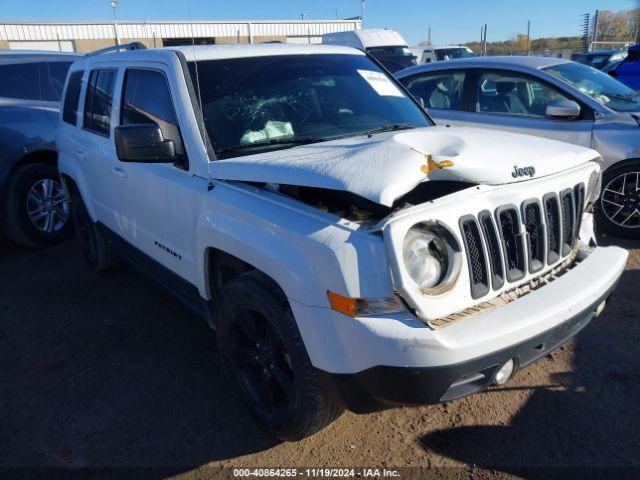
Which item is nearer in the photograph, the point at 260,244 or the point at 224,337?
the point at 260,244

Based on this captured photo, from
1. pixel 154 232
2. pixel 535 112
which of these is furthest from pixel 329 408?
pixel 535 112

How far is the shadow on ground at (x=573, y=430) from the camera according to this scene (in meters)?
Answer: 2.50

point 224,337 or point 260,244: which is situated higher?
point 260,244

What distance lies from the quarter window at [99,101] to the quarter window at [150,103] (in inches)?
13.3

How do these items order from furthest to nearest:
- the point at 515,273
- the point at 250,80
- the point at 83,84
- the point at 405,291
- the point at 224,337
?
the point at 83,84 < the point at 250,80 < the point at 224,337 < the point at 515,273 < the point at 405,291

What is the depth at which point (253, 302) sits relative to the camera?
2.47m

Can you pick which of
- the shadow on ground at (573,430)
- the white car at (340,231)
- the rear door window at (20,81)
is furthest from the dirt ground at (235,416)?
the rear door window at (20,81)

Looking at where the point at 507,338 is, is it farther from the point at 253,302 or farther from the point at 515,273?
the point at 253,302

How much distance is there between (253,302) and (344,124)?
146 cm

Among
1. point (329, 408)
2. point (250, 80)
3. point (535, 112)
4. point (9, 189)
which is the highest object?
point (250, 80)

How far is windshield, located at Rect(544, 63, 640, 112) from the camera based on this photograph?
213 inches

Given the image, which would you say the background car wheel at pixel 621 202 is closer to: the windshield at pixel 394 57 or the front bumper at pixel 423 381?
the front bumper at pixel 423 381

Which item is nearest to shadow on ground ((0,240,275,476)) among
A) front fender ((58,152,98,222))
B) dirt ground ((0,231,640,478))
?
dirt ground ((0,231,640,478))

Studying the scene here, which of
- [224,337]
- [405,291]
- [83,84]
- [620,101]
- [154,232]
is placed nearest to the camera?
[405,291]
